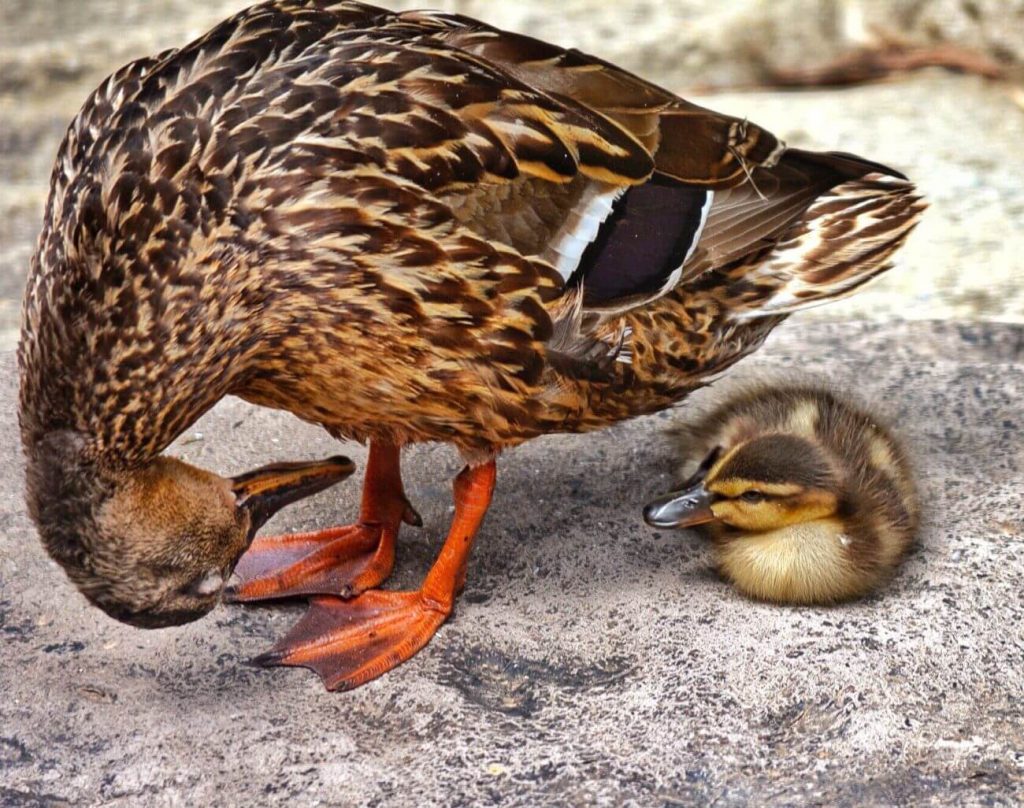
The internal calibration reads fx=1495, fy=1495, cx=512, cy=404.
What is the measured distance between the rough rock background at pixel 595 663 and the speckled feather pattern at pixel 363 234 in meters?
0.48

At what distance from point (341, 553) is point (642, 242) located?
114cm

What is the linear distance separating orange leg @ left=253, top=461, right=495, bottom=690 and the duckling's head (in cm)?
37

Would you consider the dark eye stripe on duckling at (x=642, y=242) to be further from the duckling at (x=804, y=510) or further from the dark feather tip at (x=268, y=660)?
the dark feather tip at (x=268, y=660)

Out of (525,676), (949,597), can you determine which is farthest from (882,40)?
(525,676)

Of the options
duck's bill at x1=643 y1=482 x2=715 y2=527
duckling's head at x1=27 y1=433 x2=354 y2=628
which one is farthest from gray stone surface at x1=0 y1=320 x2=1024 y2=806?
duckling's head at x1=27 y1=433 x2=354 y2=628

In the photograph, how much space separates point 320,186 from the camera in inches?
→ 124

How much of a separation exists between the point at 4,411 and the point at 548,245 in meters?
1.87

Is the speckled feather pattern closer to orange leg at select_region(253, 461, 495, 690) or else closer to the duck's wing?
the duck's wing

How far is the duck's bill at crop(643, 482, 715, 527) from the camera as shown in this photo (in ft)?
12.1

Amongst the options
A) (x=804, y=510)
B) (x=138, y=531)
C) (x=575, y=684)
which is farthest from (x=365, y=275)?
(x=804, y=510)

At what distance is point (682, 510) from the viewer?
370 cm

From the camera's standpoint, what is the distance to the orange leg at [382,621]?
3465 mm

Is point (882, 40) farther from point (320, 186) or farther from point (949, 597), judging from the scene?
point (320, 186)

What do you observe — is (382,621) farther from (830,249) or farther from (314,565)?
(830,249)
